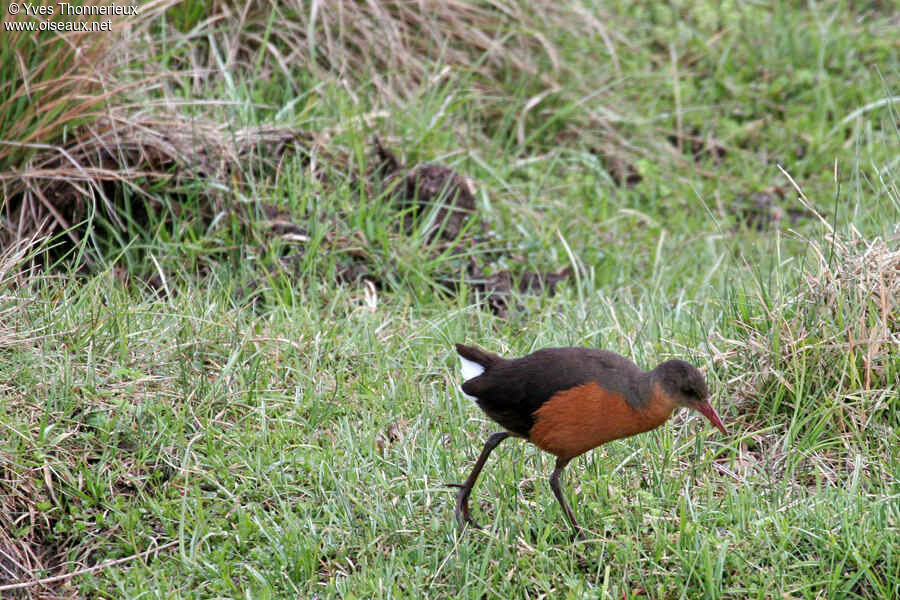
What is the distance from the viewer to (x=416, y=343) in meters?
4.73

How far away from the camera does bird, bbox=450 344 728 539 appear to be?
10.7ft

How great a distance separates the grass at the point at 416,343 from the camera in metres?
3.35

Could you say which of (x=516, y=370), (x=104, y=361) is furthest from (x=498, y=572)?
(x=104, y=361)

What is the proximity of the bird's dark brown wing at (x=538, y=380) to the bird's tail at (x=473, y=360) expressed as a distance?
0.21ft

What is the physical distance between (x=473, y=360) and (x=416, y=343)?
1.15 meters

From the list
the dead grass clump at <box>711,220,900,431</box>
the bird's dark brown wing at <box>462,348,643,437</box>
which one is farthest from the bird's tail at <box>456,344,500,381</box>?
the dead grass clump at <box>711,220,900,431</box>

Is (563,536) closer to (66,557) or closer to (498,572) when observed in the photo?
(498,572)

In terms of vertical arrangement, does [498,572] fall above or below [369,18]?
below

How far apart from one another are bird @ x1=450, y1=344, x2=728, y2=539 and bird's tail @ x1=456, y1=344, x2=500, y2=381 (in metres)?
0.09

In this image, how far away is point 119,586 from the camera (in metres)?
3.25

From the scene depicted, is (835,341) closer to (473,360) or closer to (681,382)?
(681,382)

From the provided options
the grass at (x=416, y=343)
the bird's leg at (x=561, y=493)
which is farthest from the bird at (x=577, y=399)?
the grass at (x=416, y=343)

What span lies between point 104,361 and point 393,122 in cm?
264

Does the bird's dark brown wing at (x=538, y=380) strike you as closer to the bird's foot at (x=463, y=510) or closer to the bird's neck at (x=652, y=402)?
the bird's neck at (x=652, y=402)
